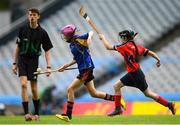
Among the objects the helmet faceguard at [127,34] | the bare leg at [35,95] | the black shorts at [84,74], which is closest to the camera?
the black shorts at [84,74]

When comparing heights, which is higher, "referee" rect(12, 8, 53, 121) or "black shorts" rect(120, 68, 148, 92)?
"referee" rect(12, 8, 53, 121)

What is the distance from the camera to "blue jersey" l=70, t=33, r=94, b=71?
13938 millimetres

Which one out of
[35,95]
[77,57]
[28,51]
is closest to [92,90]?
[77,57]

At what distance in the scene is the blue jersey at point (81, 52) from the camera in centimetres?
1394

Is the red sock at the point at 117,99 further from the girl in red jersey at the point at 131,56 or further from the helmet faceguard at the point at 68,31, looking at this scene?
the helmet faceguard at the point at 68,31

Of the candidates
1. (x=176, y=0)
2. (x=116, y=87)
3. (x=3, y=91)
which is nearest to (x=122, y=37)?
(x=116, y=87)

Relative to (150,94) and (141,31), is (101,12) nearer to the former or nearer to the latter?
(141,31)

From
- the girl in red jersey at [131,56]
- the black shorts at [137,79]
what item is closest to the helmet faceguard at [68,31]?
the girl in red jersey at [131,56]

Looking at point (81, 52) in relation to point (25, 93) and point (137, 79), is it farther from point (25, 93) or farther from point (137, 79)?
point (137, 79)

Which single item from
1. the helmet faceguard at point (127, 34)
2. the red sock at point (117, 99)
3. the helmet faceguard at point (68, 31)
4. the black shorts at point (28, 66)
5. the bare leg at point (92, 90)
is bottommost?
the red sock at point (117, 99)

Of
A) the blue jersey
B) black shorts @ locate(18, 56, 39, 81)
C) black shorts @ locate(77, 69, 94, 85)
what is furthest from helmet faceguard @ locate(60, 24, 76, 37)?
black shorts @ locate(18, 56, 39, 81)

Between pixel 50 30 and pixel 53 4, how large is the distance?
1164 mm

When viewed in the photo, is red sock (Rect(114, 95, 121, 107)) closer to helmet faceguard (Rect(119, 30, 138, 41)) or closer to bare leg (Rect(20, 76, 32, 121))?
helmet faceguard (Rect(119, 30, 138, 41))

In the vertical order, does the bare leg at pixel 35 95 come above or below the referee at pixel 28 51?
below
